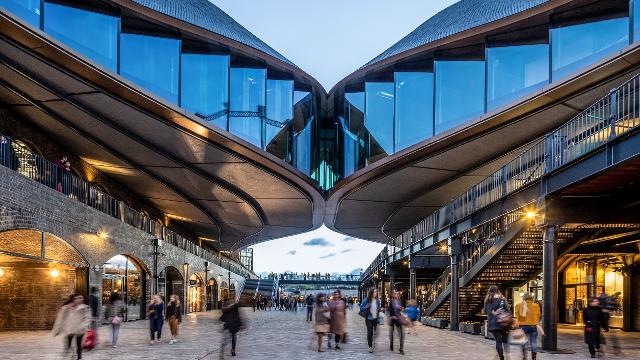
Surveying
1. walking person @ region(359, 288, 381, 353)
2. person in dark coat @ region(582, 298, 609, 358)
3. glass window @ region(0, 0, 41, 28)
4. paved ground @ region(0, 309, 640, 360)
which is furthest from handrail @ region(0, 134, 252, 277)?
person in dark coat @ region(582, 298, 609, 358)

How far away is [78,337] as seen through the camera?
1423 centimetres

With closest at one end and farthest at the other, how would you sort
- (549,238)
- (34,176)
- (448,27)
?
(549,238)
(34,176)
(448,27)

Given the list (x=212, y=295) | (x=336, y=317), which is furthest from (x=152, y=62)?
(x=212, y=295)

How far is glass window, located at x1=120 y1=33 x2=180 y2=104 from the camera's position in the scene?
25.8 m

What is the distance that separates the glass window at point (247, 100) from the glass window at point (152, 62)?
3711 millimetres

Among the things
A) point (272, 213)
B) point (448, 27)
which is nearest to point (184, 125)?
point (448, 27)

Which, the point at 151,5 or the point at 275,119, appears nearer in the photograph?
the point at 151,5

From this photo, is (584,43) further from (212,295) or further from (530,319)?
(212,295)

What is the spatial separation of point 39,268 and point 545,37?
20698 mm

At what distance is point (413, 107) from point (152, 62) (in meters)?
12.9

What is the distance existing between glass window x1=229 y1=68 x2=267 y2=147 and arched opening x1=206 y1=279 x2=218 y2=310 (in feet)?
98.7

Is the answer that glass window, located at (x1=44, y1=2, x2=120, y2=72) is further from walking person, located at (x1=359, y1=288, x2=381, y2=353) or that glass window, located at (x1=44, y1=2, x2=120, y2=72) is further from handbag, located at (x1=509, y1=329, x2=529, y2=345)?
handbag, located at (x1=509, y1=329, x2=529, y2=345)

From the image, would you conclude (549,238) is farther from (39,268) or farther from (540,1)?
(39,268)

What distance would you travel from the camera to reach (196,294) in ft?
176
